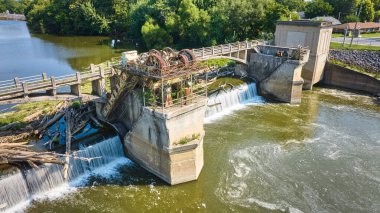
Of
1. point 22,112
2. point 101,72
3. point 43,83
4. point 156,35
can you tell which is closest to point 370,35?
point 156,35

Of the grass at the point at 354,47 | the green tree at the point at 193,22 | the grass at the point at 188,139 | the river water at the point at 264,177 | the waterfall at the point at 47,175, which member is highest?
the green tree at the point at 193,22

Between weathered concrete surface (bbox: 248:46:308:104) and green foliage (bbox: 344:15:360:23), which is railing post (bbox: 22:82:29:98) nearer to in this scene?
weathered concrete surface (bbox: 248:46:308:104)

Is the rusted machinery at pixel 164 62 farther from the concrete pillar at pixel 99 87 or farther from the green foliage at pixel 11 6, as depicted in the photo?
the green foliage at pixel 11 6

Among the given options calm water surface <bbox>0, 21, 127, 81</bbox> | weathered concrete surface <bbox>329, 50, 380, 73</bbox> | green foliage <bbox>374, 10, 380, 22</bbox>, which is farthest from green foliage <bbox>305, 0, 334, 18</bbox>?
calm water surface <bbox>0, 21, 127, 81</bbox>

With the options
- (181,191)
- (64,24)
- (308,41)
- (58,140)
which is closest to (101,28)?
(64,24)

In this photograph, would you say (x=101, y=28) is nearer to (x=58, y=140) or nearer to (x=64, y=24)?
(x=64, y=24)

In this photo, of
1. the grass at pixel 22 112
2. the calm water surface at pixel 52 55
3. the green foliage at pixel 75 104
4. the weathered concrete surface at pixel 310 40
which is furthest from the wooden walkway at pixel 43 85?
the weathered concrete surface at pixel 310 40

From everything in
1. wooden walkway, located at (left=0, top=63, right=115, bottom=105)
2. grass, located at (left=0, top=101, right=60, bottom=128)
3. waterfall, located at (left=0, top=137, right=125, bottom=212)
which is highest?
wooden walkway, located at (left=0, top=63, right=115, bottom=105)

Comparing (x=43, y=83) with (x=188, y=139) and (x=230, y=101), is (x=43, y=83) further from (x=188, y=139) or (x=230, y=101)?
(x=230, y=101)
